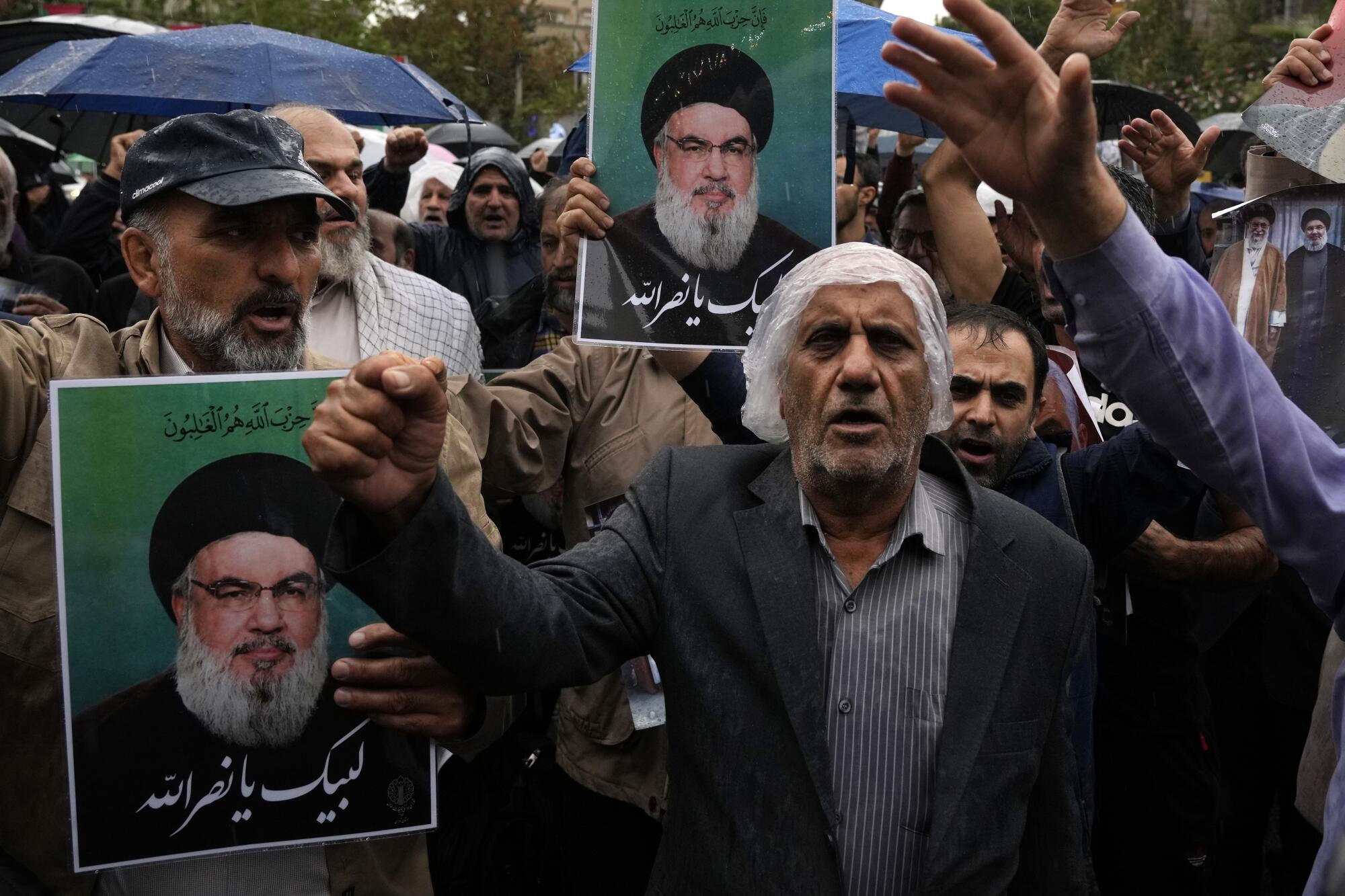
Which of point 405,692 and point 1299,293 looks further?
point 1299,293

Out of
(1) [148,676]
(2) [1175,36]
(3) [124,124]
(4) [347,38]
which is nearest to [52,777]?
(1) [148,676]

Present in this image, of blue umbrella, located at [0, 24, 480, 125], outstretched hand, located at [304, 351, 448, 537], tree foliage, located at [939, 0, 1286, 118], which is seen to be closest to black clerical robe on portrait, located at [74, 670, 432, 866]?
outstretched hand, located at [304, 351, 448, 537]

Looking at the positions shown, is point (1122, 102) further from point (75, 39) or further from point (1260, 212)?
point (1260, 212)

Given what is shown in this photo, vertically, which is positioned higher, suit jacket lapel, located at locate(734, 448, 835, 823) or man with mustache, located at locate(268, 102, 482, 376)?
man with mustache, located at locate(268, 102, 482, 376)

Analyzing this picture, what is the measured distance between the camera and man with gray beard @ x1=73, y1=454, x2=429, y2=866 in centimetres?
220

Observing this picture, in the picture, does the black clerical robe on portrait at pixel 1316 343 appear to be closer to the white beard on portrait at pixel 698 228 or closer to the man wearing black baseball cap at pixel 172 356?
the white beard on portrait at pixel 698 228

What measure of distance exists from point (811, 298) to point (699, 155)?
68 cm

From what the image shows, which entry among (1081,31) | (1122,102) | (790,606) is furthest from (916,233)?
(1122,102)

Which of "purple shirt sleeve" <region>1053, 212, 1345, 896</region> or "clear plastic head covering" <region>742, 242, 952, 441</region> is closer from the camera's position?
"purple shirt sleeve" <region>1053, 212, 1345, 896</region>

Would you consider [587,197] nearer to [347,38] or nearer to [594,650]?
[594,650]

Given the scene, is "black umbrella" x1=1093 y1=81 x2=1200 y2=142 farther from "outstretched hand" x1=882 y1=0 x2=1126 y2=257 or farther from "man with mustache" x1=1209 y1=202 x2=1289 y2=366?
"outstretched hand" x1=882 y1=0 x2=1126 y2=257

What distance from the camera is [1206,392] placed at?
1.64 meters

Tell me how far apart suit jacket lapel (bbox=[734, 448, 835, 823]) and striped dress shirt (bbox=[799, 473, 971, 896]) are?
42mm

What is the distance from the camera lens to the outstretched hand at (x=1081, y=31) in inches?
136
